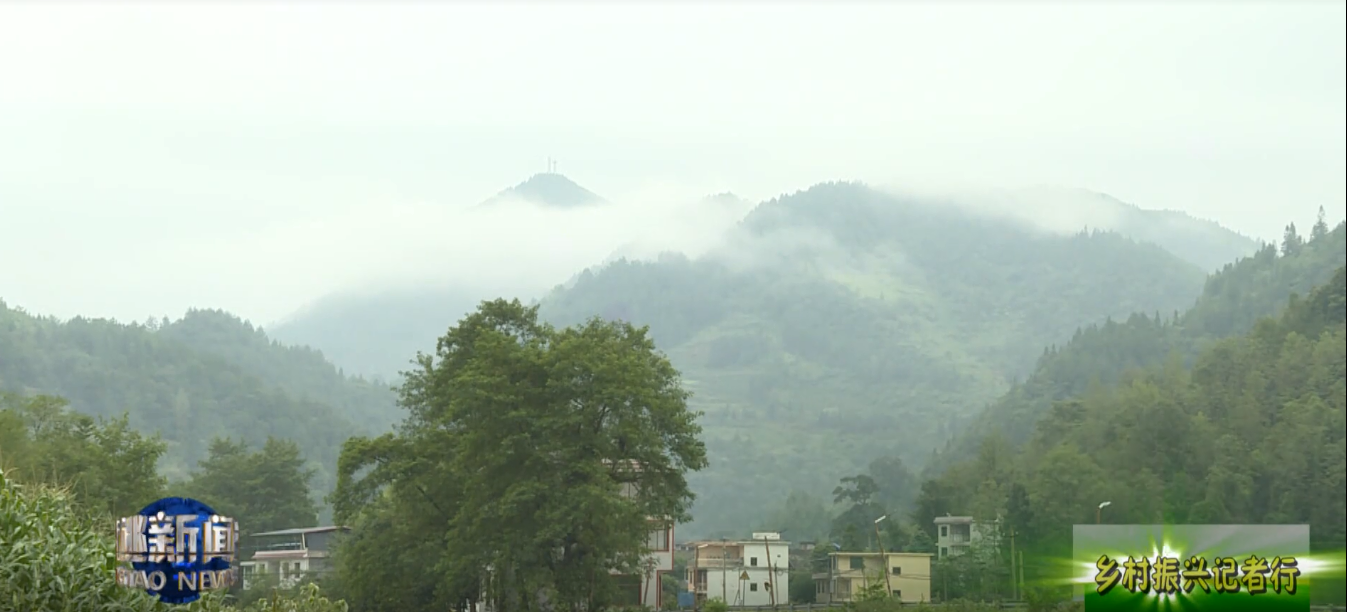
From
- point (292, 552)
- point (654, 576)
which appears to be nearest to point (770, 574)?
point (654, 576)

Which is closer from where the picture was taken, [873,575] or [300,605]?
[300,605]

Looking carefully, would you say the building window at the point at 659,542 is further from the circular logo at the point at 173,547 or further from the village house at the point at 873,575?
the circular logo at the point at 173,547

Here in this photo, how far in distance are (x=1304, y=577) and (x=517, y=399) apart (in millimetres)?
29598

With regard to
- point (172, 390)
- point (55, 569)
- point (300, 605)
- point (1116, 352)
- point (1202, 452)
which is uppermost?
point (1116, 352)

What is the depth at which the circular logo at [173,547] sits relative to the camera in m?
16.8

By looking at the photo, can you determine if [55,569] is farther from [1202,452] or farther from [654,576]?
[1202,452]

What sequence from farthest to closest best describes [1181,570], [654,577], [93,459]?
[654,577], [93,459], [1181,570]

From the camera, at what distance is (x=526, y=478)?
131 feet

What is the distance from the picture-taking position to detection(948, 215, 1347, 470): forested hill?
113125 mm

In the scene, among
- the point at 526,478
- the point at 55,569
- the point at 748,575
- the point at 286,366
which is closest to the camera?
the point at 55,569

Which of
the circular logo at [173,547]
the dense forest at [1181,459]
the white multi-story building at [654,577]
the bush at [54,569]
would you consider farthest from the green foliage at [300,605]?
the dense forest at [1181,459]

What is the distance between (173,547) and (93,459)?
32662mm

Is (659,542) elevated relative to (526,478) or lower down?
lower down

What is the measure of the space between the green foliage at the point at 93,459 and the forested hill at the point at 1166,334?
73.2 meters
